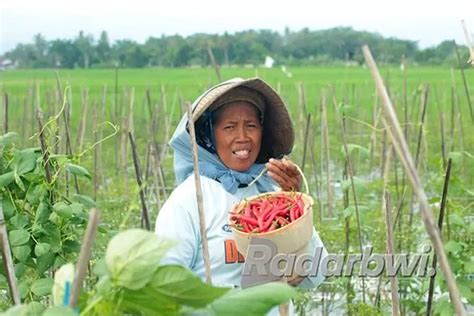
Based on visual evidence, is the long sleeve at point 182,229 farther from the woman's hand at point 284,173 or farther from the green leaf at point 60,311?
the green leaf at point 60,311

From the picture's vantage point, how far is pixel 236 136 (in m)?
2.00

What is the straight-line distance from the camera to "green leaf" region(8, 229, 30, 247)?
6.14 feet

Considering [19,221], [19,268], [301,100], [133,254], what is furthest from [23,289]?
[301,100]

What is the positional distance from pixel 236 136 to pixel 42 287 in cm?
56

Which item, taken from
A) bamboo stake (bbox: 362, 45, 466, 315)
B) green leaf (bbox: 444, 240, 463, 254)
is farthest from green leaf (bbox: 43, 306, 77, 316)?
green leaf (bbox: 444, 240, 463, 254)

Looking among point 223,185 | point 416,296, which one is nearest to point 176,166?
point 223,185

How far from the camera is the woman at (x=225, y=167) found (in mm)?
1867

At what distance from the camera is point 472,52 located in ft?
5.16

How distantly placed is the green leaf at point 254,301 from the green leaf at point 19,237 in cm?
112

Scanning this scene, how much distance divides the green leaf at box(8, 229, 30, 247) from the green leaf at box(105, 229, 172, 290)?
3.67 ft

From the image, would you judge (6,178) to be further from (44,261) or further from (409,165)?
(409,165)

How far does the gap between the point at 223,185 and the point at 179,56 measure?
1752 centimetres

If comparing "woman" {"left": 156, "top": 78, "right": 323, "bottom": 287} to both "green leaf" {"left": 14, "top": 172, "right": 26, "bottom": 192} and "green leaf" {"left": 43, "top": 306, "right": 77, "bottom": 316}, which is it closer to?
"green leaf" {"left": 14, "top": 172, "right": 26, "bottom": 192}

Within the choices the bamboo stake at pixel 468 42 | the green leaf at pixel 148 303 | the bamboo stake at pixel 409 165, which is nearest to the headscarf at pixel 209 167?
the bamboo stake at pixel 468 42
